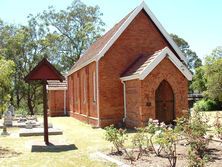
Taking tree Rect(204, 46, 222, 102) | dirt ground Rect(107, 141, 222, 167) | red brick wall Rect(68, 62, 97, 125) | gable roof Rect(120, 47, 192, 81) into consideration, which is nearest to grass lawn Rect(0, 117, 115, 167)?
dirt ground Rect(107, 141, 222, 167)

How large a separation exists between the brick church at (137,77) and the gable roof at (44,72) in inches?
271

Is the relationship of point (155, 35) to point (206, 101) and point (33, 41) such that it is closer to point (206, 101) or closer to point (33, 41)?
point (206, 101)

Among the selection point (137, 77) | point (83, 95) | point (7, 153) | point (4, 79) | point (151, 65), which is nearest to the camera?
point (7, 153)

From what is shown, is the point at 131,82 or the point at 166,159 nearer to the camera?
the point at 166,159

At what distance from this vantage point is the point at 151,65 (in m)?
23.3

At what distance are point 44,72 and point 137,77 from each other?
7.41 m

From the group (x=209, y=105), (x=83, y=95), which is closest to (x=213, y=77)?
(x=209, y=105)

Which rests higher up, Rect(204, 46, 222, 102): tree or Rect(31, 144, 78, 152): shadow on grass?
Rect(204, 46, 222, 102): tree

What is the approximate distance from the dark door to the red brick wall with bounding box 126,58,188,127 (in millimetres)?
548

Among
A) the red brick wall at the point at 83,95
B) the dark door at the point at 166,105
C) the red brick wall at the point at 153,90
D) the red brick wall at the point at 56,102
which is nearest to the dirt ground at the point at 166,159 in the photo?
the red brick wall at the point at 153,90

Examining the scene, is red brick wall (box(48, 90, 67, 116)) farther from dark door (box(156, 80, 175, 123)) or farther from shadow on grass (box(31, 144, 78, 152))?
shadow on grass (box(31, 144, 78, 152))

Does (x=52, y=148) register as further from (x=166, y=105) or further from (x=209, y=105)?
(x=209, y=105)

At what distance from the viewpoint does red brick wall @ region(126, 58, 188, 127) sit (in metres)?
23.3

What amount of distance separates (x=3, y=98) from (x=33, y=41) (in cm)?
4200
